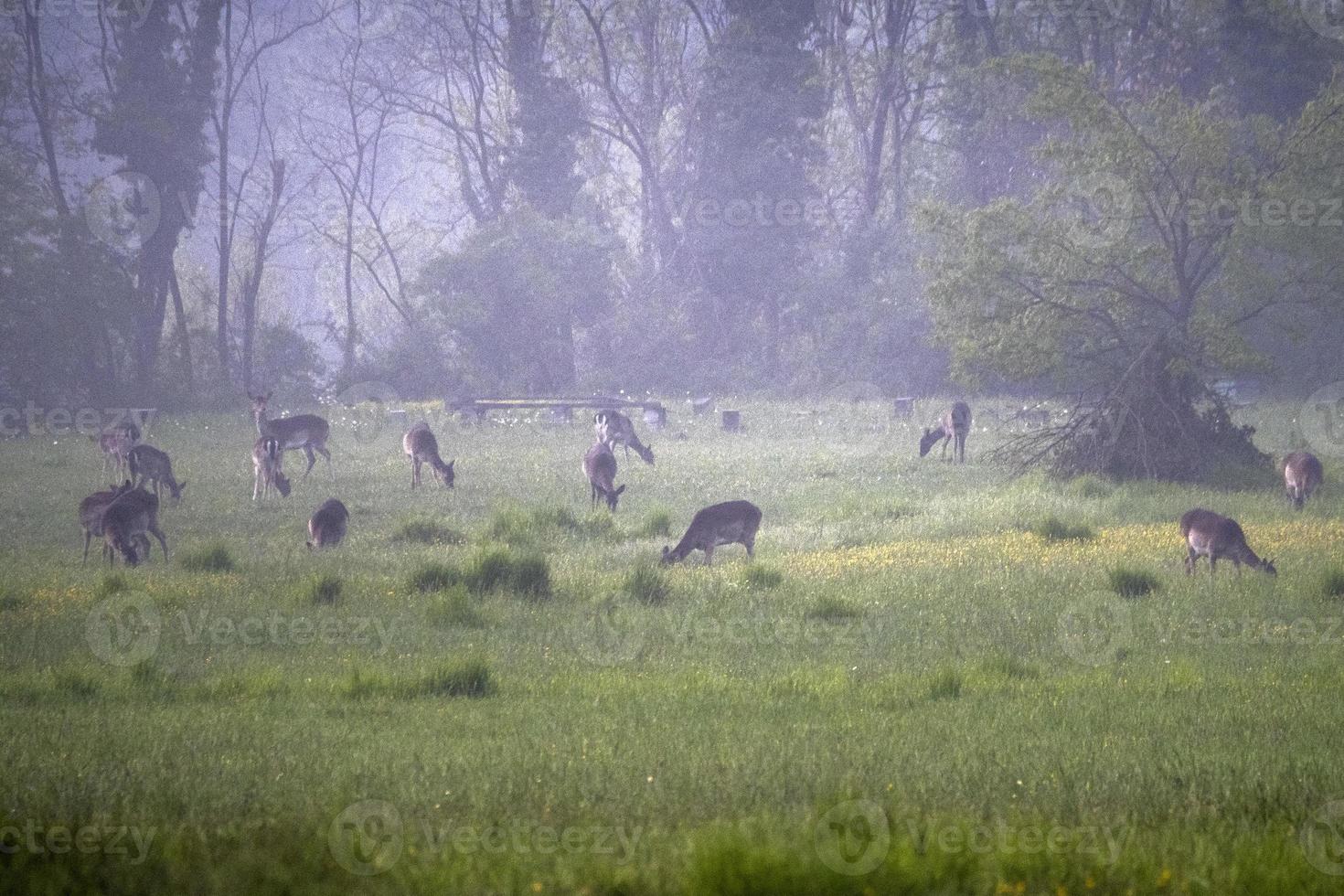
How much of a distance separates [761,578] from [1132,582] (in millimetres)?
4134

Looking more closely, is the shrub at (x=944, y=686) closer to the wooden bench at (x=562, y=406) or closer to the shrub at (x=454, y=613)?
the shrub at (x=454, y=613)

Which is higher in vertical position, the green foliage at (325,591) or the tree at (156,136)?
the tree at (156,136)

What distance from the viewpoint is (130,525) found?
56.5 ft

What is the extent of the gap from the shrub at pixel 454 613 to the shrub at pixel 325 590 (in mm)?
1254

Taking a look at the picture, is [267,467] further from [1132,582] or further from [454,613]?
[1132,582]

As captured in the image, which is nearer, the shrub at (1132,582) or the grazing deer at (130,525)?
the shrub at (1132,582)

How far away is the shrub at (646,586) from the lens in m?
14.3

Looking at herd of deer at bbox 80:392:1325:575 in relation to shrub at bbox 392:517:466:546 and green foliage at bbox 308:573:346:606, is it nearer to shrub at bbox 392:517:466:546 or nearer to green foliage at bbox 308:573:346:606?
shrub at bbox 392:517:466:546

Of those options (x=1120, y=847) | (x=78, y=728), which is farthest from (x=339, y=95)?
(x=1120, y=847)

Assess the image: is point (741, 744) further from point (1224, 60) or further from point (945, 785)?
point (1224, 60)

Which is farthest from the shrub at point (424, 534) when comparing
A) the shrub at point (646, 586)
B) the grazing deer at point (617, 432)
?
the grazing deer at point (617, 432)

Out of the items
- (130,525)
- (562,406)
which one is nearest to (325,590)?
(130,525)

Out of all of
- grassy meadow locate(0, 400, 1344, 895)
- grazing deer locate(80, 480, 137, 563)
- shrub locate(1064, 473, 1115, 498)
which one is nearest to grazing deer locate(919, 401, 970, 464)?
shrub locate(1064, 473, 1115, 498)

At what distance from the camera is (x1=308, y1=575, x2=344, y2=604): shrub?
13781 millimetres
